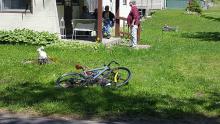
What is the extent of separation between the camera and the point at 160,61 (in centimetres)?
1547

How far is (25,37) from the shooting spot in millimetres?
17797

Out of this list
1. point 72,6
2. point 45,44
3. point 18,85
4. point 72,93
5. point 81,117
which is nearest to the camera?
point 81,117

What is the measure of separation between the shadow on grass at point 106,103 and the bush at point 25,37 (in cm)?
710

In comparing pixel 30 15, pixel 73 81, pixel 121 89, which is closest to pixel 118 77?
pixel 121 89

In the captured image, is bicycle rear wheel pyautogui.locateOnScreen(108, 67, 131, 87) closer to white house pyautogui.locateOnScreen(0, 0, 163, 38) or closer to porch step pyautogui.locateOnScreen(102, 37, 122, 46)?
white house pyautogui.locateOnScreen(0, 0, 163, 38)

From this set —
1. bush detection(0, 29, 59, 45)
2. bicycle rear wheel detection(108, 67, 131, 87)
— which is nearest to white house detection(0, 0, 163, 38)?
bush detection(0, 29, 59, 45)

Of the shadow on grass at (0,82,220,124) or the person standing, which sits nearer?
the shadow on grass at (0,82,220,124)

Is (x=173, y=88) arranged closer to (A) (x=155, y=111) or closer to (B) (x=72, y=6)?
(A) (x=155, y=111)

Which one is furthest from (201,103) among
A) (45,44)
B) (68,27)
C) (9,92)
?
(68,27)

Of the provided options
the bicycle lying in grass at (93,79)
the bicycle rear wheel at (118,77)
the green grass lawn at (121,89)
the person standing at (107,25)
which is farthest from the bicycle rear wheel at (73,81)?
the person standing at (107,25)

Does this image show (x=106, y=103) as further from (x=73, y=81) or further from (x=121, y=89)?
(x=73, y=81)

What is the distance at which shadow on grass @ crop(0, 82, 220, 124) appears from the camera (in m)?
8.92

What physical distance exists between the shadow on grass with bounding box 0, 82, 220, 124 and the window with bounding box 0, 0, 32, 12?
8.05m

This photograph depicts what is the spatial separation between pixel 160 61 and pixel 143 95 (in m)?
5.23
